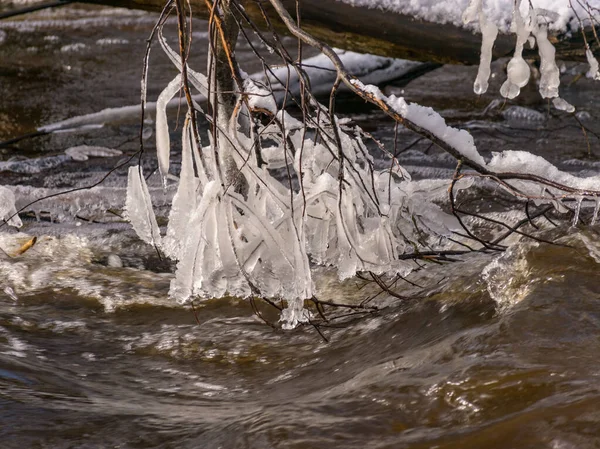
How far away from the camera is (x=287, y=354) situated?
3.36 m

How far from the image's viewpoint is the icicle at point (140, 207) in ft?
10.6

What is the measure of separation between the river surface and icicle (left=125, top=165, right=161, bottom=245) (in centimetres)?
54

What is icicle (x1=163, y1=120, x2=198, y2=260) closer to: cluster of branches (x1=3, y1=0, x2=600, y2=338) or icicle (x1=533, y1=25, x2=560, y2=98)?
cluster of branches (x1=3, y1=0, x2=600, y2=338)

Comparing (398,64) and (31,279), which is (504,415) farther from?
(398,64)

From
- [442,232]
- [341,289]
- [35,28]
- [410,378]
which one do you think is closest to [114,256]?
[341,289]

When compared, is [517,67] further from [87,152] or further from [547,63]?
[87,152]

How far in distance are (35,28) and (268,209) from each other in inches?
451

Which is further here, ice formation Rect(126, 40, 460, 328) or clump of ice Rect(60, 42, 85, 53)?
clump of ice Rect(60, 42, 85, 53)

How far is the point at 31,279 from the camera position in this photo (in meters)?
4.40

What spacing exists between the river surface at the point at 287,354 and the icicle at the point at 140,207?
541 millimetres

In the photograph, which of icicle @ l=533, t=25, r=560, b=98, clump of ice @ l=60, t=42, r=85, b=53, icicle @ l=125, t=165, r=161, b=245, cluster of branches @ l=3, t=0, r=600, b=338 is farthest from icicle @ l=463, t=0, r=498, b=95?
clump of ice @ l=60, t=42, r=85, b=53

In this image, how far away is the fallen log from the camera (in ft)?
18.6

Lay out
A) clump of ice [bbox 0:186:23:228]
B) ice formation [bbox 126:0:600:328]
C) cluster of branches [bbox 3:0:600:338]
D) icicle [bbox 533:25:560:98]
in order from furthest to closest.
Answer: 1. clump of ice [bbox 0:186:23:228]
2. icicle [bbox 533:25:560:98]
3. ice formation [bbox 126:0:600:328]
4. cluster of branches [bbox 3:0:600:338]

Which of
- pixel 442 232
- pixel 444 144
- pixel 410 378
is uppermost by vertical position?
pixel 444 144
